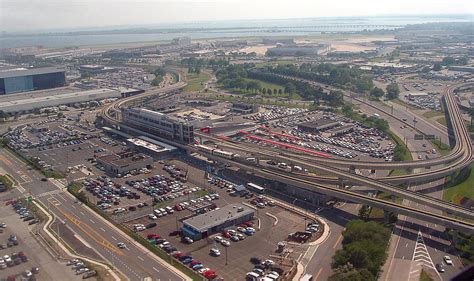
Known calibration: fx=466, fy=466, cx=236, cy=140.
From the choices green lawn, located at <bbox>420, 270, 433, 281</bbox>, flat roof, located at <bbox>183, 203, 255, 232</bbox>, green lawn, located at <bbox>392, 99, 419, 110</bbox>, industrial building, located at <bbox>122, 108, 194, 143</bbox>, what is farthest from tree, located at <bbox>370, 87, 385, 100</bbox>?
green lawn, located at <bbox>420, 270, 433, 281</bbox>

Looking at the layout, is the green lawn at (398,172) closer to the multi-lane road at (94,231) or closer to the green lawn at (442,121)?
the green lawn at (442,121)

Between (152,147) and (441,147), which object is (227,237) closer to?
(152,147)

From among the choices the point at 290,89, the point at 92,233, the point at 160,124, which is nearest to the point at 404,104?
the point at 290,89

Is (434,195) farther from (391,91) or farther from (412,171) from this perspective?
(391,91)

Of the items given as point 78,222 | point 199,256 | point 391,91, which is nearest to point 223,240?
point 199,256

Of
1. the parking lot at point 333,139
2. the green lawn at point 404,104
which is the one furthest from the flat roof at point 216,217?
the green lawn at point 404,104
